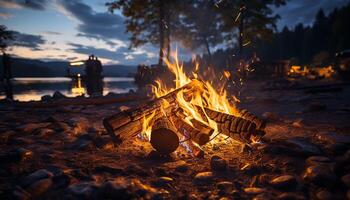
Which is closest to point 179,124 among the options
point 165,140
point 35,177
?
point 165,140

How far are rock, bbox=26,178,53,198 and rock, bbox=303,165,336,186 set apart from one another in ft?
9.36

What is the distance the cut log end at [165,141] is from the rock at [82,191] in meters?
1.34

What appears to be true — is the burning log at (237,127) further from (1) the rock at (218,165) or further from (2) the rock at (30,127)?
(2) the rock at (30,127)

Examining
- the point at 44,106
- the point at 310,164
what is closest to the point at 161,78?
the point at 44,106

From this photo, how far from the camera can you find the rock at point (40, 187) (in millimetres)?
2405

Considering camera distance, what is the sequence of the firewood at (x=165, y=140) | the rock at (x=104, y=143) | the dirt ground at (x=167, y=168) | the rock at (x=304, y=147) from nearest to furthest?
the dirt ground at (x=167, y=168) < the rock at (x=304, y=147) < the firewood at (x=165, y=140) < the rock at (x=104, y=143)

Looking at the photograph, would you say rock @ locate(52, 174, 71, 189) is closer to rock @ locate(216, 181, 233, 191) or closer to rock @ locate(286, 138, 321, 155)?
rock @ locate(216, 181, 233, 191)

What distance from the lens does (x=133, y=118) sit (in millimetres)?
3967

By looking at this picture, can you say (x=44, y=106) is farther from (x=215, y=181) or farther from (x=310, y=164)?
(x=310, y=164)

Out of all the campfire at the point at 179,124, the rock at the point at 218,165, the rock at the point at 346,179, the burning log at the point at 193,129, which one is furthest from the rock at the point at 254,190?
the burning log at the point at 193,129

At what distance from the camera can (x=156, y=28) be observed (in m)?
25.2

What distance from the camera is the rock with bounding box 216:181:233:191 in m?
2.69

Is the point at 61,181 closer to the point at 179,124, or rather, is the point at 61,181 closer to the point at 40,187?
the point at 40,187

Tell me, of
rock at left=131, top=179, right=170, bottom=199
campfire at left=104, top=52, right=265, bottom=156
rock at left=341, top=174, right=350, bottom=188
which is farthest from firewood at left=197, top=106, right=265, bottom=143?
rock at left=131, top=179, right=170, bottom=199
